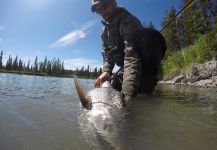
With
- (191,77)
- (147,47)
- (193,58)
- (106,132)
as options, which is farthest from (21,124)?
(193,58)

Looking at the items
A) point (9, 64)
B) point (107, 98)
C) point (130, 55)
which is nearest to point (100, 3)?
point (130, 55)

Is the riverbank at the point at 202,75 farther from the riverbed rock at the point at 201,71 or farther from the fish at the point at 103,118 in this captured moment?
the fish at the point at 103,118

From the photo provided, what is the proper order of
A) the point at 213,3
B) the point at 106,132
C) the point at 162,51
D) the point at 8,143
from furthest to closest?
1. the point at 213,3
2. the point at 162,51
3. the point at 106,132
4. the point at 8,143

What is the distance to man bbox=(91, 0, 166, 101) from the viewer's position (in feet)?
10.00

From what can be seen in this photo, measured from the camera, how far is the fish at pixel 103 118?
1.51 metres

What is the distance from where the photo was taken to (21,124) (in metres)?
1.96

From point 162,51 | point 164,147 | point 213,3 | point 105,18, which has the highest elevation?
point 213,3

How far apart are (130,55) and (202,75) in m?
9.23

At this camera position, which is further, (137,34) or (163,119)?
(137,34)

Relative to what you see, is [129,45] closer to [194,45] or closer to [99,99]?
[99,99]

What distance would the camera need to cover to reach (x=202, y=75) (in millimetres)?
11211

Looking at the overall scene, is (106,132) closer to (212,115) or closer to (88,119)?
(88,119)

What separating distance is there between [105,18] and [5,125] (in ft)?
7.79

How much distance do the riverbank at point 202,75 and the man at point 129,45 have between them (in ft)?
24.0
